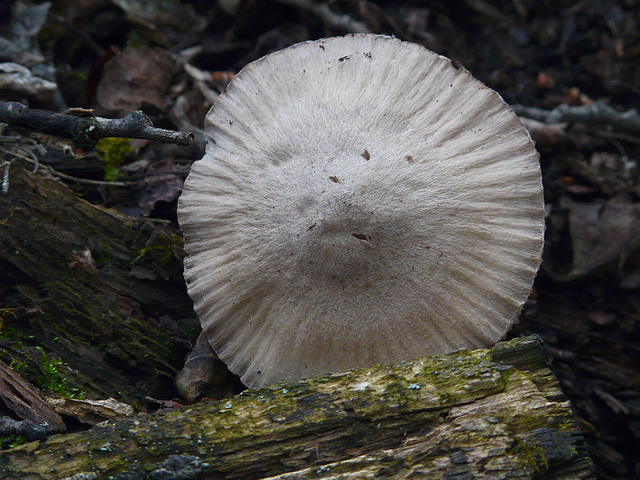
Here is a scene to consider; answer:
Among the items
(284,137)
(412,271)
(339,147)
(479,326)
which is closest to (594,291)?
(479,326)

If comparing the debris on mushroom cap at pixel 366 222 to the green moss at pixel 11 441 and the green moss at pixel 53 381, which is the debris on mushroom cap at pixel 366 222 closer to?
the green moss at pixel 53 381

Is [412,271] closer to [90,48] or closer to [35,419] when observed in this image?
[35,419]

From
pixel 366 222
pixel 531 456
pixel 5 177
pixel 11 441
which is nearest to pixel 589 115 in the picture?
pixel 366 222

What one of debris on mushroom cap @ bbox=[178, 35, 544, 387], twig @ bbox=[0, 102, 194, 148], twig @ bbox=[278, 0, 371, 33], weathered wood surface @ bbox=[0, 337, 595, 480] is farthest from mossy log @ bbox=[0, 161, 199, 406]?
twig @ bbox=[278, 0, 371, 33]

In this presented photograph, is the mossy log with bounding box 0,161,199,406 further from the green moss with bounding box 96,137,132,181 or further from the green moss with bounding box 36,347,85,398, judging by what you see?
the green moss with bounding box 96,137,132,181

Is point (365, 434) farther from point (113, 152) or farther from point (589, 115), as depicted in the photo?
point (589, 115)

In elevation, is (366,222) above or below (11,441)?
Answer: above

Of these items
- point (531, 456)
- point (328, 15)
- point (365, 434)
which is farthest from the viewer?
point (328, 15)

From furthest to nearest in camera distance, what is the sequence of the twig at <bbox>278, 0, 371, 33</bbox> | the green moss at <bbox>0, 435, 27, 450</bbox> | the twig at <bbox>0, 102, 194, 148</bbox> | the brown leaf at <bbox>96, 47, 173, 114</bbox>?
1. the twig at <bbox>278, 0, 371, 33</bbox>
2. the brown leaf at <bbox>96, 47, 173, 114</bbox>
3. the twig at <bbox>0, 102, 194, 148</bbox>
4. the green moss at <bbox>0, 435, 27, 450</bbox>

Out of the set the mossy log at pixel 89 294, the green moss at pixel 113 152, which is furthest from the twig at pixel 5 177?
the green moss at pixel 113 152
